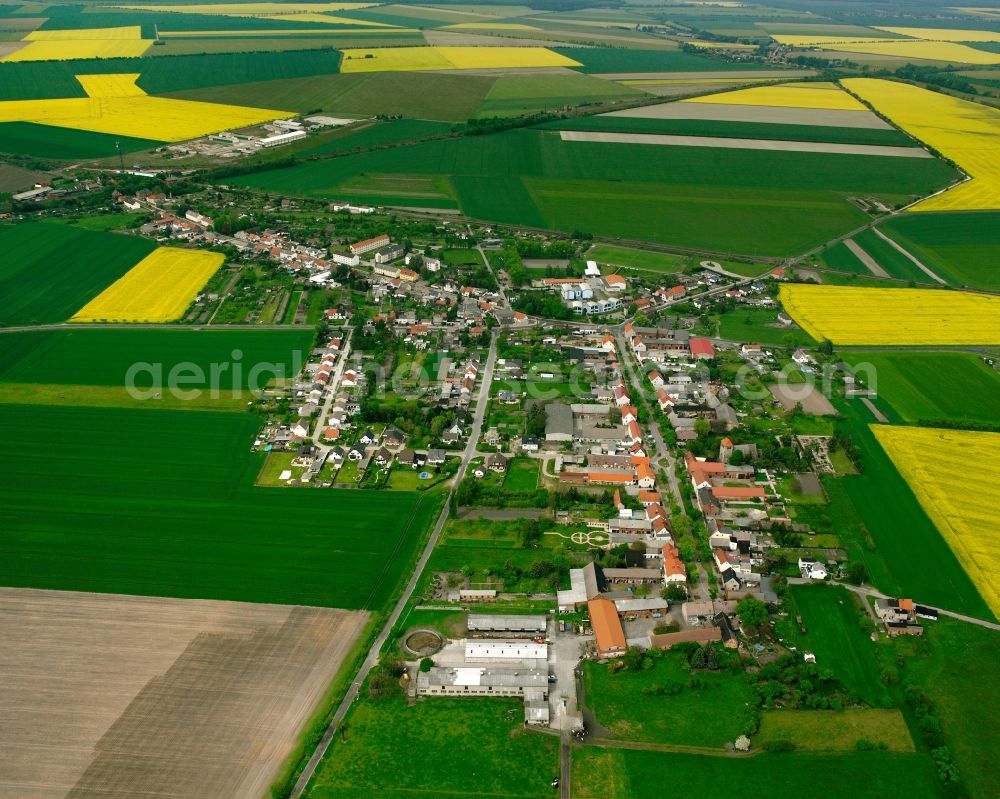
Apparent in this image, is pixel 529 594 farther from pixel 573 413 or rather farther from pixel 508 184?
pixel 508 184

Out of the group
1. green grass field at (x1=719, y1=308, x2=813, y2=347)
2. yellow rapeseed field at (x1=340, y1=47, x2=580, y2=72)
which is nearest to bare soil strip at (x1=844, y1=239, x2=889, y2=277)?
green grass field at (x1=719, y1=308, x2=813, y2=347)

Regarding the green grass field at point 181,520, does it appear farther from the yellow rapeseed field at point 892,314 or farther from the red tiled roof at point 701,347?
the yellow rapeseed field at point 892,314

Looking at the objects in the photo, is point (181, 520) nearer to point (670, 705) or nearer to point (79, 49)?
point (670, 705)

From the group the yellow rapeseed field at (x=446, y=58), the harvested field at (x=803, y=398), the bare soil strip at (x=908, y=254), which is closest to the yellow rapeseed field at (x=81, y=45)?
the yellow rapeseed field at (x=446, y=58)

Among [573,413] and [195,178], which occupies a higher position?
[195,178]

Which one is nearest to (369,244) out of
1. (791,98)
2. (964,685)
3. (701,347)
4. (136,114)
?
(701,347)

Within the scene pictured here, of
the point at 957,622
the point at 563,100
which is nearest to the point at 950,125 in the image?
the point at 563,100

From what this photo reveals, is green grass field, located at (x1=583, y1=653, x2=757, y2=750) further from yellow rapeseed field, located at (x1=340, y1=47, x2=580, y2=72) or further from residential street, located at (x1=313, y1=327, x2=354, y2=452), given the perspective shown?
yellow rapeseed field, located at (x1=340, y1=47, x2=580, y2=72)
